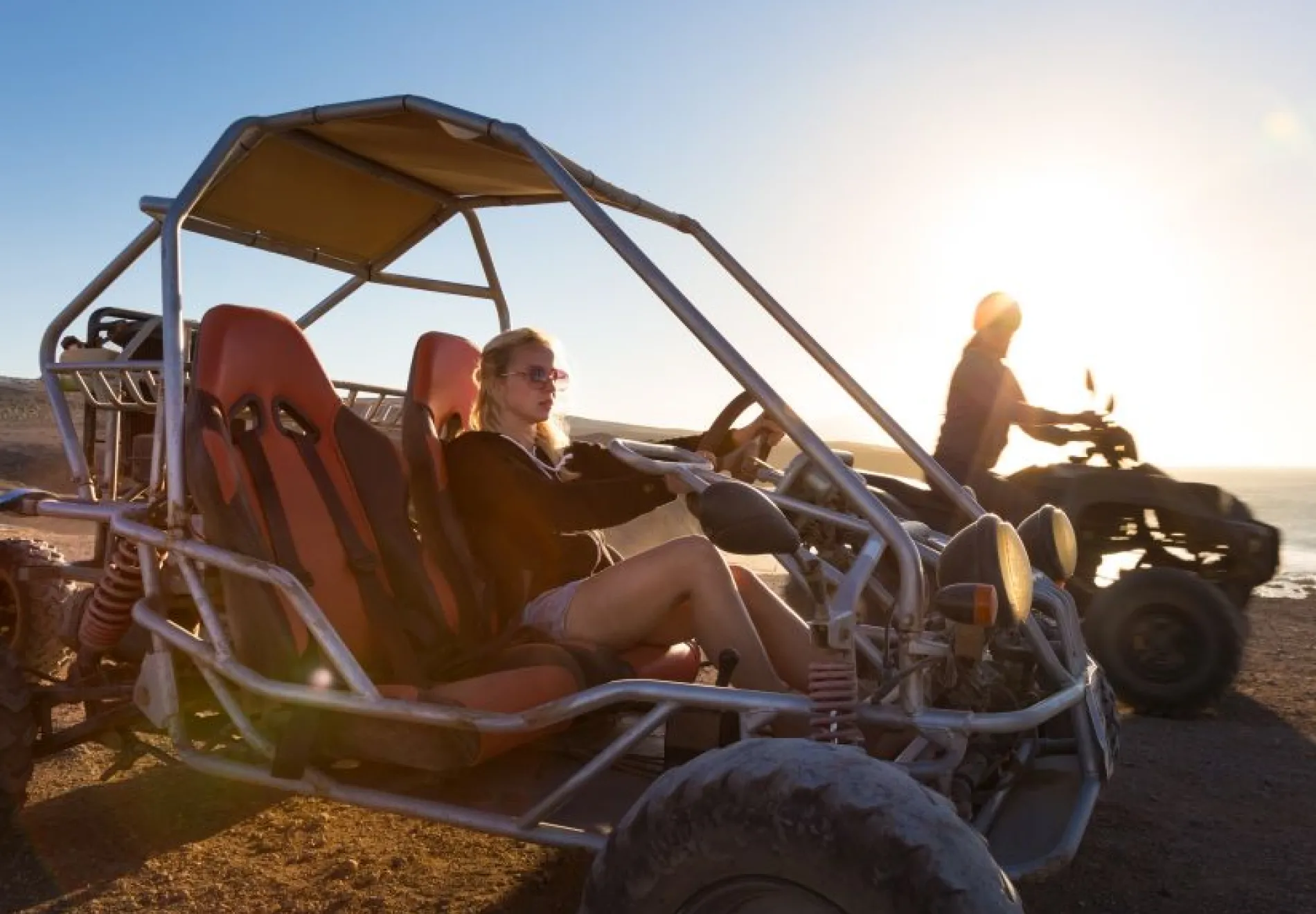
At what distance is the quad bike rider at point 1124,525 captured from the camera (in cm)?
571

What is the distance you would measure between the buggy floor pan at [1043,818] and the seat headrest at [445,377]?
210 centimetres

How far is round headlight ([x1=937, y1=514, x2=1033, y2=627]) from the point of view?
2338mm

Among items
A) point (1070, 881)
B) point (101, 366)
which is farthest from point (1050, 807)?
point (101, 366)

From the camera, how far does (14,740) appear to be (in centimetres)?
360

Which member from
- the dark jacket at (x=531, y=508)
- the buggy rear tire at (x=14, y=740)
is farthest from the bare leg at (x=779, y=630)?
the buggy rear tire at (x=14, y=740)

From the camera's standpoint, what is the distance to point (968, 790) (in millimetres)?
2662

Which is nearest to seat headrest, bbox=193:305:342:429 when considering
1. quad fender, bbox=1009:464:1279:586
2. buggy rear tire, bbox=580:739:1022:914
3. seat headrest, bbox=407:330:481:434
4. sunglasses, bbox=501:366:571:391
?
seat headrest, bbox=407:330:481:434

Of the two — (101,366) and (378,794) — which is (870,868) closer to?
(378,794)

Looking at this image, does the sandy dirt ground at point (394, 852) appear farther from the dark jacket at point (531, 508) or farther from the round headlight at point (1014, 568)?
the round headlight at point (1014, 568)

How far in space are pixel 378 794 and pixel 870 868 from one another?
4.82 ft

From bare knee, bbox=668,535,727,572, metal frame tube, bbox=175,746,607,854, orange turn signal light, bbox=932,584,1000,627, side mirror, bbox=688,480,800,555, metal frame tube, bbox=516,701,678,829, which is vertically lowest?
metal frame tube, bbox=175,746,607,854

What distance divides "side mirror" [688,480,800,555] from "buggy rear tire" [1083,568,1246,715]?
412 centimetres

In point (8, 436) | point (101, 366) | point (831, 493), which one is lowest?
point (8, 436)

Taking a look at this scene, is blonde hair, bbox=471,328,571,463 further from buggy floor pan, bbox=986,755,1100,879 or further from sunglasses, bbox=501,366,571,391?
buggy floor pan, bbox=986,755,1100,879
